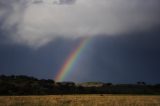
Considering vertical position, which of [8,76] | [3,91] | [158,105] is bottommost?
[158,105]

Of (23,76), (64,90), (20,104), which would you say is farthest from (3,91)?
(23,76)

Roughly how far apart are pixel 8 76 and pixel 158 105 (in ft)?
403

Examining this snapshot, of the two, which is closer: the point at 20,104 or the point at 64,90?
the point at 20,104

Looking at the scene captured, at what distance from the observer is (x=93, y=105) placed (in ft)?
144

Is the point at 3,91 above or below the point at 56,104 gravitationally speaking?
above

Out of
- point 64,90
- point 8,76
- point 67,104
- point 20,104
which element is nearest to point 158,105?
point 67,104

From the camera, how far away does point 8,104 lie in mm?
42969

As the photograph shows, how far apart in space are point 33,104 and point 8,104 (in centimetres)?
329

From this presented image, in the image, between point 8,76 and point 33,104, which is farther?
point 8,76

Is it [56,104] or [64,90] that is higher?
[64,90]

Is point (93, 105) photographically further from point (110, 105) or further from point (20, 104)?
point (20, 104)

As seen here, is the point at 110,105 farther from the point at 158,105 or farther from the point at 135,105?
the point at 158,105

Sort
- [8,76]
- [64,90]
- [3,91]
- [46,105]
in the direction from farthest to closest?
[8,76] → [64,90] → [3,91] → [46,105]

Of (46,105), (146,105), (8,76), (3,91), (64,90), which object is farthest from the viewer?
(8,76)
